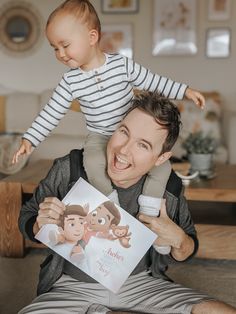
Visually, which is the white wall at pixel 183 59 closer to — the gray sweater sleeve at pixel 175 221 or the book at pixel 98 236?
the gray sweater sleeve at pixel 175 221

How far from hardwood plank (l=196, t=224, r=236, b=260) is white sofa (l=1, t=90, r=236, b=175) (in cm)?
125

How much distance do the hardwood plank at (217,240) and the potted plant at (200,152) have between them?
36 centimetres

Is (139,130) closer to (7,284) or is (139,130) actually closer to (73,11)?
(73,11)

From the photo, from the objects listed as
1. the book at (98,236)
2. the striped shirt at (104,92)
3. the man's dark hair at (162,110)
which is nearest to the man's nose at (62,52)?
the striped shirt at (104,92)

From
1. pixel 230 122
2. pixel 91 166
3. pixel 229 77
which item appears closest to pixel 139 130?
pixel 91 166

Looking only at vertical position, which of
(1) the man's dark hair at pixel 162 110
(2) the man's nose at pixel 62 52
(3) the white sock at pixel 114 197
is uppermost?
(2) the man's nose at pixel 62 52

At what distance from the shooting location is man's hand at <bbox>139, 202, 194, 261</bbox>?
1262 millimetres

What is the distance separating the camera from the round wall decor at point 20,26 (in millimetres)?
4418

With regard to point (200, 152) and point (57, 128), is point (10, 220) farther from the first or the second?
point (57, 128)

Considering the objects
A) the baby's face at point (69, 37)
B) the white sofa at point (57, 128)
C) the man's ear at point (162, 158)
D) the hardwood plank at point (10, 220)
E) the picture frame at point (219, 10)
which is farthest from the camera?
the picture frame at point (219, 10)

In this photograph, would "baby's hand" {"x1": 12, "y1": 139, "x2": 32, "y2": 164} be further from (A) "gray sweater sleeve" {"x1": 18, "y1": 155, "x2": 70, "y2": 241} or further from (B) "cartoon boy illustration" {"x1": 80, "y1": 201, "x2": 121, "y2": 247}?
(B) "cartoon boy illustration" {"x1": 80, "y1": 201, "x2": 121, "y2": 247}

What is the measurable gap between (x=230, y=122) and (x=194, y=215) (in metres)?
1.17

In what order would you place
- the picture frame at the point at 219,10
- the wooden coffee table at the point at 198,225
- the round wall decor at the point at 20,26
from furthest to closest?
the round wall decor at the point at 20,26, the picture frame at the point at 219,10, the wooden coffee table at the point at 198,225

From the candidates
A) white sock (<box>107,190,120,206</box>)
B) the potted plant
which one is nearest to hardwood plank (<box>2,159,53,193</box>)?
the potted plant
